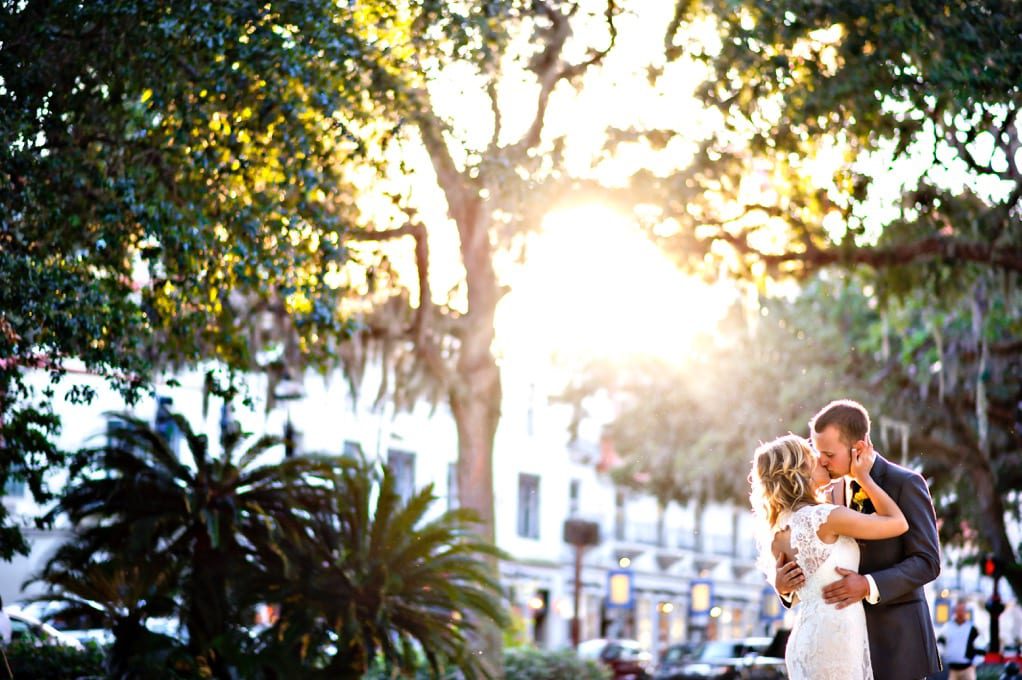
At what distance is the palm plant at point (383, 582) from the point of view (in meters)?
16.7

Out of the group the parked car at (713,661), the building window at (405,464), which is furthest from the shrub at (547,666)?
the building window at (405,464)

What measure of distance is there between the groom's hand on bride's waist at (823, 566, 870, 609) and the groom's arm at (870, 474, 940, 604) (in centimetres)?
5

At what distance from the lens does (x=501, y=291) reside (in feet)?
66.4

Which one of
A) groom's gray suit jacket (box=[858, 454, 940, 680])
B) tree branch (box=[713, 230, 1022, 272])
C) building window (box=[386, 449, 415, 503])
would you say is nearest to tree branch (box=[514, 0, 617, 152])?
tree branch (box=[713, 230, 1022, 272])

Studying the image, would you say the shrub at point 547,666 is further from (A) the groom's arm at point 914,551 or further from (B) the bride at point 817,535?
(A) the groom's arm at point 914,551

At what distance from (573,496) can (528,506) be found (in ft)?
14.0

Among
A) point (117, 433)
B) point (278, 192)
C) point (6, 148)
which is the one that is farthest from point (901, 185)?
point (6, 148)

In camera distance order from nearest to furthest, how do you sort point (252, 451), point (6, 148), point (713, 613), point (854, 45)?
1. point (6, 148)
2. point (854, 45)
3. point (252, 451)
4. point (713, 613)

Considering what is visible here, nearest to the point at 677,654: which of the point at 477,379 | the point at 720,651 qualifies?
the point at 720,651

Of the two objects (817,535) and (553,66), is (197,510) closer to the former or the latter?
(553,66)

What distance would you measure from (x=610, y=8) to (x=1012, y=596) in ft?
54.4

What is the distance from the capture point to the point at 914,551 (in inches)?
258

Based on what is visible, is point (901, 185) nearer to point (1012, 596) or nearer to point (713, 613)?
point (1012, 596)

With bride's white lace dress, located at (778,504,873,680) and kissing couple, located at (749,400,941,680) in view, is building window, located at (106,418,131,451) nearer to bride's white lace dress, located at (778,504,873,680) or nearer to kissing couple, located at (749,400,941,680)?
kissing couple, located at (749,400,941,680)
